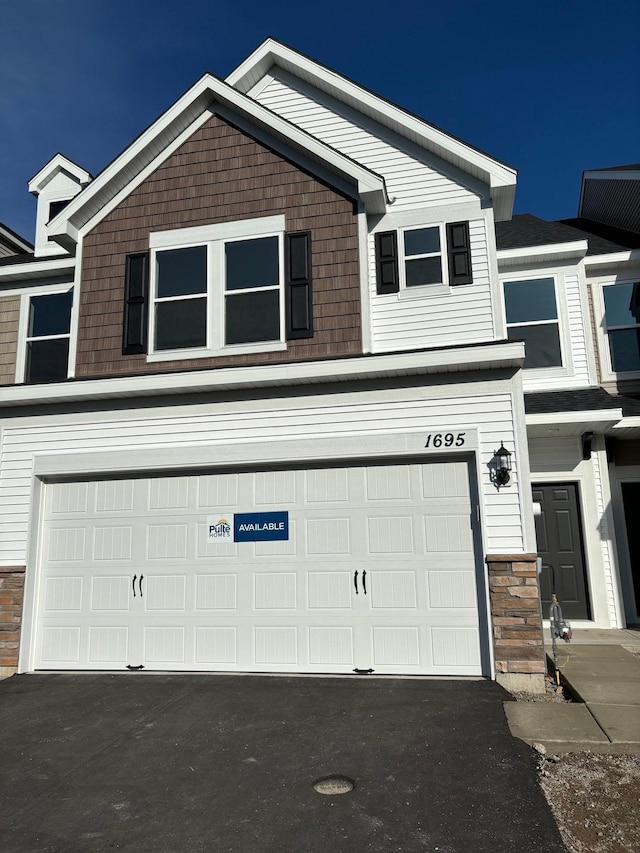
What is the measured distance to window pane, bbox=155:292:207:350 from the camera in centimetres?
920

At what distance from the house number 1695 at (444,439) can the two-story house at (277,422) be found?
0.12ft

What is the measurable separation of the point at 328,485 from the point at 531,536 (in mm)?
2555

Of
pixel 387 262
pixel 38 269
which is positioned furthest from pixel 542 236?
pixel 38 269

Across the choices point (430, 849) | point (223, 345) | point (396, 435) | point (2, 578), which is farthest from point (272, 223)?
point (430, 849)

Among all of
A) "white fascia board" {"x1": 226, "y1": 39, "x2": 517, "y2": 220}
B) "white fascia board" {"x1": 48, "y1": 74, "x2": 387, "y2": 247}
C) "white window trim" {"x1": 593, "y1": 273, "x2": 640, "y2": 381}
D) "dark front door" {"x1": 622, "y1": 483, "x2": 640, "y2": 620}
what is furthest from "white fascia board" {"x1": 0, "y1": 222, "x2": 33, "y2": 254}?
"dark front door" {"x1": 622, "y1": 483, "x2": 640, "y2": 620}

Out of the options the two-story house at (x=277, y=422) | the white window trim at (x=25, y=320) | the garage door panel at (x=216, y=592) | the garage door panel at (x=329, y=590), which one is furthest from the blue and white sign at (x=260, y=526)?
the white window trim at (x=25, y=320)

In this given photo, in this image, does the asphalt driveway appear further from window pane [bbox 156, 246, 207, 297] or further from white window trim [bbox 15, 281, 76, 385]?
white window trim [bbox 15, 281, 76, 385]

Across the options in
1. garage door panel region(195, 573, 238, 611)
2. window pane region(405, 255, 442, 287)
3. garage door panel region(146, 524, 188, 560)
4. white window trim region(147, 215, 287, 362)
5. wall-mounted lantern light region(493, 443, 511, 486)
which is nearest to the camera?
wall-mounted lantern light region(493, 443, 511, 486)

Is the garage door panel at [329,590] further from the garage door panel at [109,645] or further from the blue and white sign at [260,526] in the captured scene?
the garage door panel at [109,645]

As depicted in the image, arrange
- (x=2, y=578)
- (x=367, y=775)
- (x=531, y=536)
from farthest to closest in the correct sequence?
(x=2, y=578) → (x=531, y=536) → (x=367, y=775)

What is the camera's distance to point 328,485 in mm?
8109

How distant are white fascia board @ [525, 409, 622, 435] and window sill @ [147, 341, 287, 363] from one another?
4.31 m

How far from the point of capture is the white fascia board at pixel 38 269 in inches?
461

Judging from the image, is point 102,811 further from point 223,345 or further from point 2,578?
point 223,345
